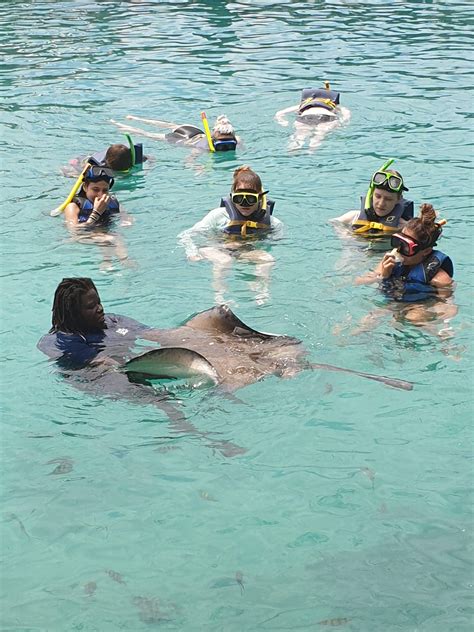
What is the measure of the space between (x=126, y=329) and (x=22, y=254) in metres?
2.74

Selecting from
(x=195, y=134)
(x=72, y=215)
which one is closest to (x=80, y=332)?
(x=72, y=215)

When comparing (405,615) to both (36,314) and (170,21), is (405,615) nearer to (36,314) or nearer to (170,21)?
(36,314)

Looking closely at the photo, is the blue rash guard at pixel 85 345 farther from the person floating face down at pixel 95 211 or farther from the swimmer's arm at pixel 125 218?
the swimmer's arm at pixel 125 218

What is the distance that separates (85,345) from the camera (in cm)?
613

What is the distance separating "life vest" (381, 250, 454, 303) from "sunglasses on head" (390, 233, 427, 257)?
14cm

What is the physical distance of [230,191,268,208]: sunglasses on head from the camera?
8.59 metres

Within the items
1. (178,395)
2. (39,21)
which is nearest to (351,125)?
(178,395)

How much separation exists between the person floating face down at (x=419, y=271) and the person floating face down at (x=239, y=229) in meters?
1.32

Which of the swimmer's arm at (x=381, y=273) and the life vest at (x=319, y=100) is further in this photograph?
the life vest at (x=319, y=100)

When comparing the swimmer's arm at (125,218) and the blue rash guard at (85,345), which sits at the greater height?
the blue rash guard at (85,345)

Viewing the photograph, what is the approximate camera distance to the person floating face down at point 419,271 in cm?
714

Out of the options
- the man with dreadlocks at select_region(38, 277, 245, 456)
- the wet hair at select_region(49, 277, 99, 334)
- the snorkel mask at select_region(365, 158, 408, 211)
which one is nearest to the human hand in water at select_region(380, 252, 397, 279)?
the snorkel mask at select_region(365, 158, 408, 211)

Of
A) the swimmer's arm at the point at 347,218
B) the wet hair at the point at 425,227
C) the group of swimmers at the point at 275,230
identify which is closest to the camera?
the wet hair at the point at 425,227

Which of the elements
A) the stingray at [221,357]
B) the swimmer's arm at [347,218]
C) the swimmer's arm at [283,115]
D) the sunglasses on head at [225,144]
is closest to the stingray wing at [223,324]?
the stingray at [221,357]
